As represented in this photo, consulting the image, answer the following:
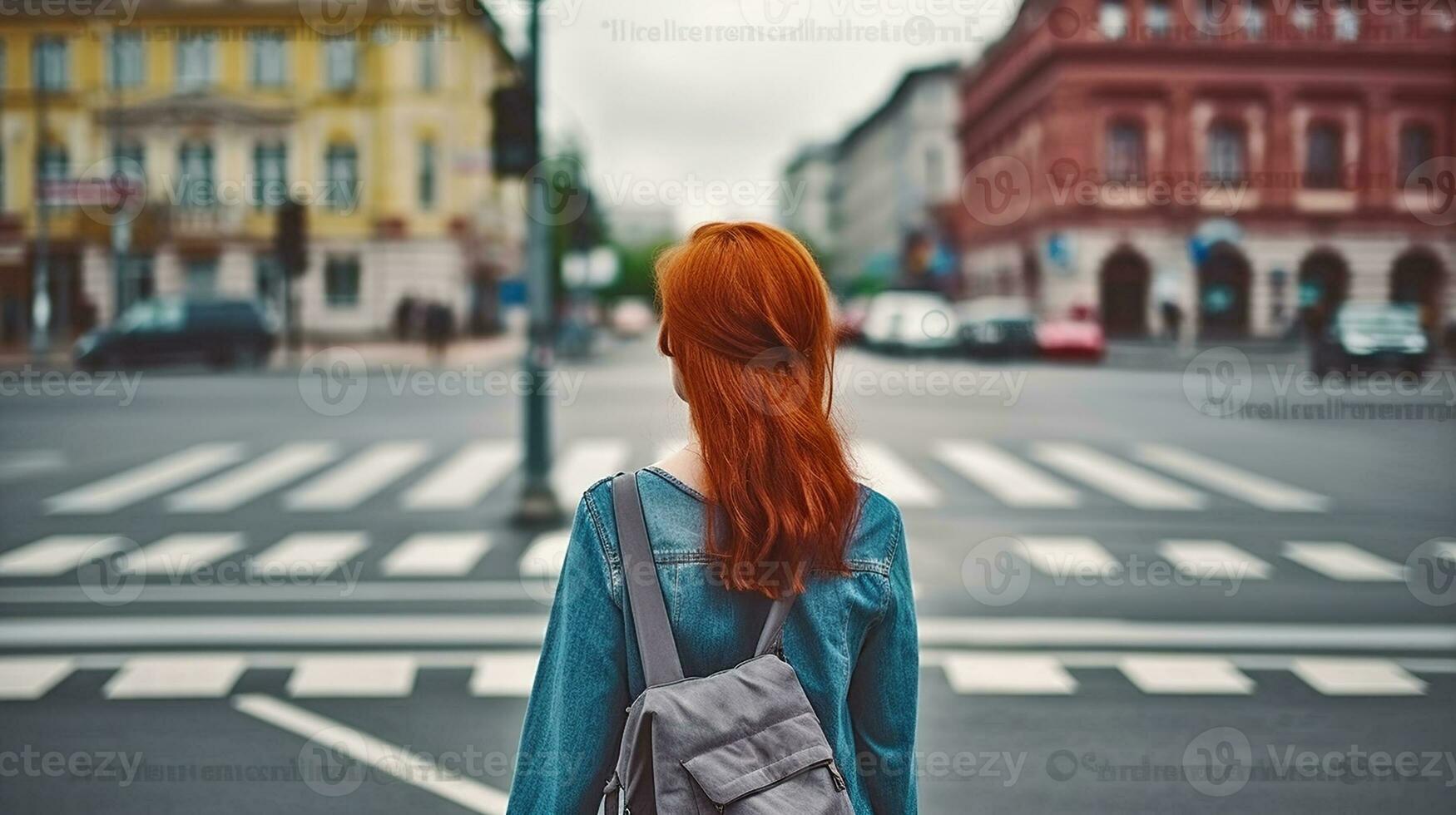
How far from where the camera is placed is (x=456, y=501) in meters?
12.5

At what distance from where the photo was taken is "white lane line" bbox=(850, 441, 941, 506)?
12555mm

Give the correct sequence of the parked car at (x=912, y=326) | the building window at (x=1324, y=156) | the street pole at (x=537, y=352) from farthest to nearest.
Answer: the building window at (x=1324, y=156) < the parked car at (x=912, y=326) < the street pole at (x=537, y=352)

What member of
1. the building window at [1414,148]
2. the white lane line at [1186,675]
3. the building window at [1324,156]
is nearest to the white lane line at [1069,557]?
the white lane line at [1186,675]

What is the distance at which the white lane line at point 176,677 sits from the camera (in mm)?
6332

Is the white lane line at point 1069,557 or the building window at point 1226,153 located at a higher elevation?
the building window at point 1226,153

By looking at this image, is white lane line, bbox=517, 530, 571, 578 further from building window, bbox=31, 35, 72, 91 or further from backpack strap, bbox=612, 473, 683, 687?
building window, bbox=31, 35, 72, 91

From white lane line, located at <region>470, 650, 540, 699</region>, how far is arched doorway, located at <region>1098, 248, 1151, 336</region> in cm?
4503

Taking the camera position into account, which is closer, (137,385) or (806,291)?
(806,291)

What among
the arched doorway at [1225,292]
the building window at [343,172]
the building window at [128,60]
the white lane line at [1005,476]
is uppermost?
the building window at [128,60]

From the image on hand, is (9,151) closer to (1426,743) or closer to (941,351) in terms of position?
(941,351)

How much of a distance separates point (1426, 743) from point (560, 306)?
56.3m

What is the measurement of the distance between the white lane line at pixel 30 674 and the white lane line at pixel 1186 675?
16.7ft

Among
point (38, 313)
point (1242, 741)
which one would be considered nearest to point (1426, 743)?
point (1242, 741)

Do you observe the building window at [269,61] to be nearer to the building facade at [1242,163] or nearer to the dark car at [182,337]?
the dark car at [182,337]
